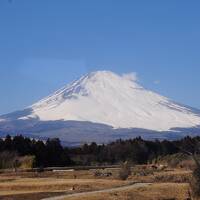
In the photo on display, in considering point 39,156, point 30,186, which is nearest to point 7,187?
point 30,186

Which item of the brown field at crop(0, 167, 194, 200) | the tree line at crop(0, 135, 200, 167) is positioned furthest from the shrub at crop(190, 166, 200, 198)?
the tree line at crop(0, 135, 200, 167)

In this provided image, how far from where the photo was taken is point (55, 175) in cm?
7250

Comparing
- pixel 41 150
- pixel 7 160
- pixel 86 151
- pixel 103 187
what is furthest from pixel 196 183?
pixel 86 151

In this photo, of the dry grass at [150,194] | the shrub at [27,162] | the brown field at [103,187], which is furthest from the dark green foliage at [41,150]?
the dry grass at [150,194]

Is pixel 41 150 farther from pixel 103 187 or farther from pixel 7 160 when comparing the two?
pixel 103 187

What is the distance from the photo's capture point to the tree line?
344 ft

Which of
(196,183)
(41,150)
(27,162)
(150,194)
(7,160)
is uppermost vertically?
(41,150)

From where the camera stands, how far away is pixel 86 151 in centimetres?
12644

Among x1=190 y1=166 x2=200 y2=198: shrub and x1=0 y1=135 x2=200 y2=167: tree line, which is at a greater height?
x1=0 y1=135 x2=200 y2=167: tree line

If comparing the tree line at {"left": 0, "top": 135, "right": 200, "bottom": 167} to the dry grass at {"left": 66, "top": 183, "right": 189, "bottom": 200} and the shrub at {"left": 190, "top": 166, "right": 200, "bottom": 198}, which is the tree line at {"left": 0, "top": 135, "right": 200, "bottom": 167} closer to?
the dry grass at {"left": 66, "top": 183, "right": 189, "bottom": 200}

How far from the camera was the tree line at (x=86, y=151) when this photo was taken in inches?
4124

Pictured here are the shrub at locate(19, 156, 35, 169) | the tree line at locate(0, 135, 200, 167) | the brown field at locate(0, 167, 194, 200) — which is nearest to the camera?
the brown field at locate(0, 167, 194, 200)

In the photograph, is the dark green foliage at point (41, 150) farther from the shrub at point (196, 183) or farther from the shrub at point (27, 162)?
the shrub at point (196, 183)

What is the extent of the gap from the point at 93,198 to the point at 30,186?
13.0 m
